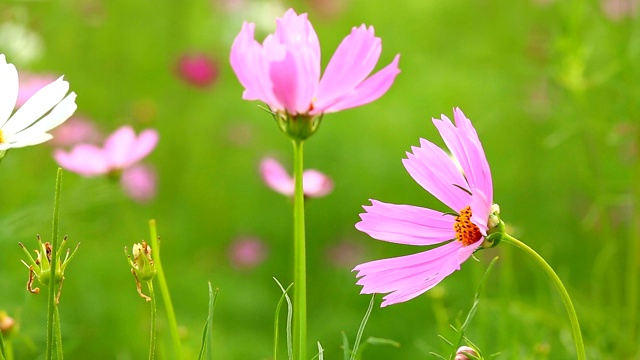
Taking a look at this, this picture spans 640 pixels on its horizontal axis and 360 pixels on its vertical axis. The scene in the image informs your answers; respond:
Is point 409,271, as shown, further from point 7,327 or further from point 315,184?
point 315,184

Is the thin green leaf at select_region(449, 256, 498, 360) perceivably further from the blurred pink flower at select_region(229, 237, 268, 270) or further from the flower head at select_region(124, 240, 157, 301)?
the blurred pink flower at select_region(229, 237, 268, 270)

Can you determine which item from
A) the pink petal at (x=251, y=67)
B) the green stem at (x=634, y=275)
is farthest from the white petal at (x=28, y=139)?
the green stem at (x=634, y=275)

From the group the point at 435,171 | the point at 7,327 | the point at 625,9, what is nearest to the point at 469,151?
the point at 435,171

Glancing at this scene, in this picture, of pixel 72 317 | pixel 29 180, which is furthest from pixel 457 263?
pixel 29 180

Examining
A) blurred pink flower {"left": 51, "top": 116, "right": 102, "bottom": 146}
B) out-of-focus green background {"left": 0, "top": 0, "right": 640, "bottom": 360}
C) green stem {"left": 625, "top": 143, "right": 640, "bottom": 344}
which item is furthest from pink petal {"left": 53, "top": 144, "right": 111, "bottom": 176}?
blurred pink flower {"left": 51, "top": 116, "right": 102, "bottom": 146}

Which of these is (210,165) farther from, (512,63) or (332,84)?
(332,84)

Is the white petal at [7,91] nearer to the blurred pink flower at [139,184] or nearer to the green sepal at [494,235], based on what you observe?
the green sepal at [494,235]
